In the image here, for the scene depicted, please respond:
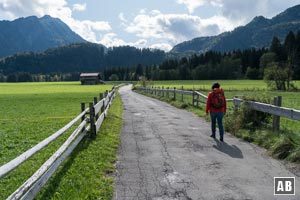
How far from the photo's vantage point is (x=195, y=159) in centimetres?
770

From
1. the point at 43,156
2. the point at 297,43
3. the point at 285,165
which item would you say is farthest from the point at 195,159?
the point at 297,43

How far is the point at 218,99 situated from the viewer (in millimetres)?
10539

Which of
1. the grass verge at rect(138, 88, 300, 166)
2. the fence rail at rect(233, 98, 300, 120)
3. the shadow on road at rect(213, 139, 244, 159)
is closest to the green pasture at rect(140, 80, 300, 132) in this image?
the fence rail at rect(233, 98, 300, 120)

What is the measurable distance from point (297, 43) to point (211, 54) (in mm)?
40571

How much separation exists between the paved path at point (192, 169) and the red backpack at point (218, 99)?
3.67 ft

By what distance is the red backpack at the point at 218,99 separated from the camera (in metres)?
10.5

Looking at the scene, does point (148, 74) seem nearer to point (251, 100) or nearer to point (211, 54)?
point (211, 54)
